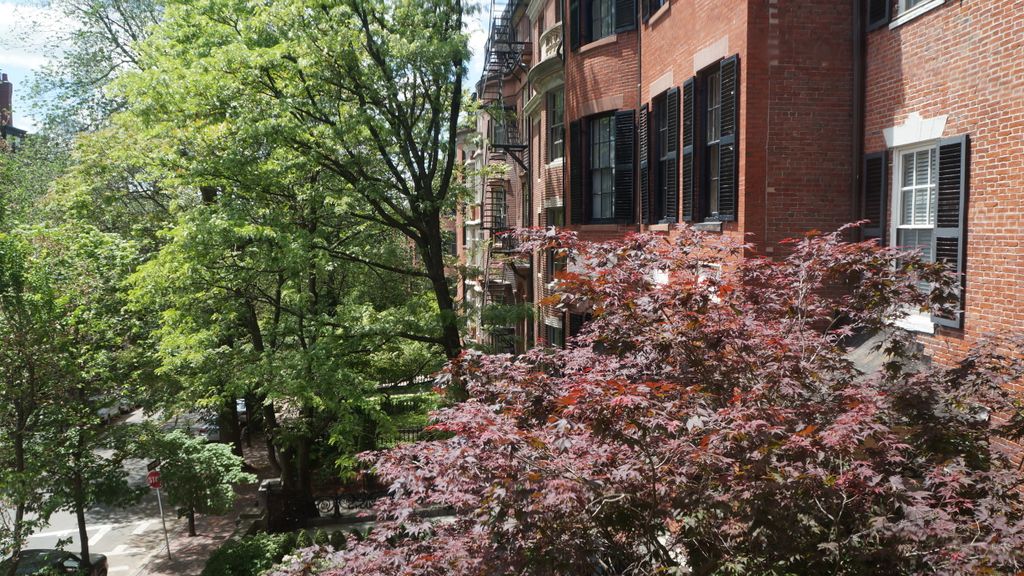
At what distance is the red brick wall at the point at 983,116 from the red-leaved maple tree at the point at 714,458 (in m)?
1.57

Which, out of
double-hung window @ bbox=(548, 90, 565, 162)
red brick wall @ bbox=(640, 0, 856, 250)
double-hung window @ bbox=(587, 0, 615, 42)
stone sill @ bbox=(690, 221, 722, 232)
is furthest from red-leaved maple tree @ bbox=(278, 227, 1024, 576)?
double-hung window @ bbox=(548, 90, 565, 162)

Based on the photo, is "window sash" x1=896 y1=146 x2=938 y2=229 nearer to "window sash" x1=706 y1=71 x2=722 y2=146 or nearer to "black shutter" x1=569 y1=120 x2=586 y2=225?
"window sash" x1=706 y1=71 x2=722 y2=146

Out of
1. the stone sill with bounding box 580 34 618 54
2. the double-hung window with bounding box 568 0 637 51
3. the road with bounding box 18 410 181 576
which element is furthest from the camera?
the road with bounding box 18 410 181 576

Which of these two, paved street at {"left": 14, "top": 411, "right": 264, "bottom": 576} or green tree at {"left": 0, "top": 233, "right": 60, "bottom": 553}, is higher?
green tree at {"left": 0, "top": 233, "right": 60, "bottom": 553}

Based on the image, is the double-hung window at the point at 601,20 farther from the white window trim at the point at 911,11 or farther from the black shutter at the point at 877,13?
the white window trim at the point at 911,11

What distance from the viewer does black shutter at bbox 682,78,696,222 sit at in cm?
1152

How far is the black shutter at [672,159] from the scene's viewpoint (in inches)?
484

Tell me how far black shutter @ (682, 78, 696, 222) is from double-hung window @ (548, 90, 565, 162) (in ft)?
24.9

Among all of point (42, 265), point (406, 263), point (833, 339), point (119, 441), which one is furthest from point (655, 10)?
point (119, 441)

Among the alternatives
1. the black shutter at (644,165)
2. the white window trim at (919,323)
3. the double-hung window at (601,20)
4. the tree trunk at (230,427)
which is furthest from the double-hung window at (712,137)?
the tree trunk at (230,427)

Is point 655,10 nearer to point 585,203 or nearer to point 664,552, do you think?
point 585,203

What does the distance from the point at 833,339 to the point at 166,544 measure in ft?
56.4

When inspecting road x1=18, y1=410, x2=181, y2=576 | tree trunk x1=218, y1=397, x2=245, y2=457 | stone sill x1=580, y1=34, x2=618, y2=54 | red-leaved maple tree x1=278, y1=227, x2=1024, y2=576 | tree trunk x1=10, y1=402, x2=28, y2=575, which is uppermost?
stone sill x1=580, y1=34, x2=618, y2=54

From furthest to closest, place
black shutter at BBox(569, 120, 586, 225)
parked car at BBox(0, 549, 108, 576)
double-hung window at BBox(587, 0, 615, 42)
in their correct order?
black shutter at BBox(569, 120, 586, 225) → double-hung window at BBox(587, 0, 615, 42) → parked car at BBox(0, 549, 108, 576)
